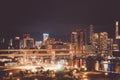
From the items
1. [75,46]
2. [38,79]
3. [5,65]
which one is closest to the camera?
[38,79]

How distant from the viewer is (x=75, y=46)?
156 ft

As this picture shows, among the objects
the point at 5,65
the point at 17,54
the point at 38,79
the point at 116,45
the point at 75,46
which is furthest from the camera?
the point at 75,46

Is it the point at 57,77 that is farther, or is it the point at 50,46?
the point at 50,46

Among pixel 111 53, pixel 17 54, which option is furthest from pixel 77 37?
pixel 17 54

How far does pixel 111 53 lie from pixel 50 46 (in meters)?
7.34

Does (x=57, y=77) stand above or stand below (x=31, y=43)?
below

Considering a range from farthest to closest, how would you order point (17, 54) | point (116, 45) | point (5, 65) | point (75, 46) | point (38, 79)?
point (75, 46)
point (116, 45)
point (17, 54)
point (5, 65)
point (38, 79)

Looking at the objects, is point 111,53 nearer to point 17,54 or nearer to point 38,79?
point 17,54

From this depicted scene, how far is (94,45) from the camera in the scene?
46594 mm

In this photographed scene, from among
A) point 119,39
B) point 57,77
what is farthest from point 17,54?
point 57,77

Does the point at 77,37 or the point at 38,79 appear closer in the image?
the point at 38,79

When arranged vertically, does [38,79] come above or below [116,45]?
below

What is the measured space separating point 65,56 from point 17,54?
553 centimetres

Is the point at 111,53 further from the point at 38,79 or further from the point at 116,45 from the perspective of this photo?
the point at 38,79
